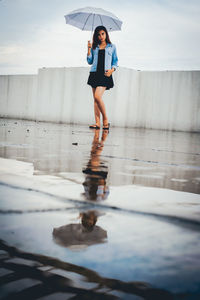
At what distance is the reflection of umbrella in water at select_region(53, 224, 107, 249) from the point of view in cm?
52

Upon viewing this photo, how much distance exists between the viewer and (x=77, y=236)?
550 mm

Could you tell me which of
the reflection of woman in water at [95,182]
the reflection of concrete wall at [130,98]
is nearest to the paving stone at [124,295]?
the reflection of woman in water at [95,182]

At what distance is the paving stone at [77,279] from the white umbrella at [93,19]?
7.12 metres

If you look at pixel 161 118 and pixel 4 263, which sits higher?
pixel 161 118

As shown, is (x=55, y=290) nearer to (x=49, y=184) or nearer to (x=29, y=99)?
(x=49, y=184)

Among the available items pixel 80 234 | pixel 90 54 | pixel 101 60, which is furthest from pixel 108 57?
pixel 80 234

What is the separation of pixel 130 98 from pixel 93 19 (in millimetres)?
3597

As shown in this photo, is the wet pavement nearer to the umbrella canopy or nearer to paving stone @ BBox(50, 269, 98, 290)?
paving stone @ BBox(50, 269, 98, 290)

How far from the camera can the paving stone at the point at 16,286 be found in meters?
0.36

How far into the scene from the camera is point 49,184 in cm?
103

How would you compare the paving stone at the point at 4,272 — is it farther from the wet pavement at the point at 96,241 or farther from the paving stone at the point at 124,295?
the paving stone at the point at 124,295

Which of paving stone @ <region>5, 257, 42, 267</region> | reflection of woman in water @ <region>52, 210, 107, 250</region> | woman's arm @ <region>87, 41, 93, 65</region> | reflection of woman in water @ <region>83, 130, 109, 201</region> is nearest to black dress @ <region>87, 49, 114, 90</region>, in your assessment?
woman's arm @ <region>87, 41, 93, 65</region>

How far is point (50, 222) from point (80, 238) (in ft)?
0.33

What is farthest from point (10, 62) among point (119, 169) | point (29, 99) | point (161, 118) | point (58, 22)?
point (119, 169)
